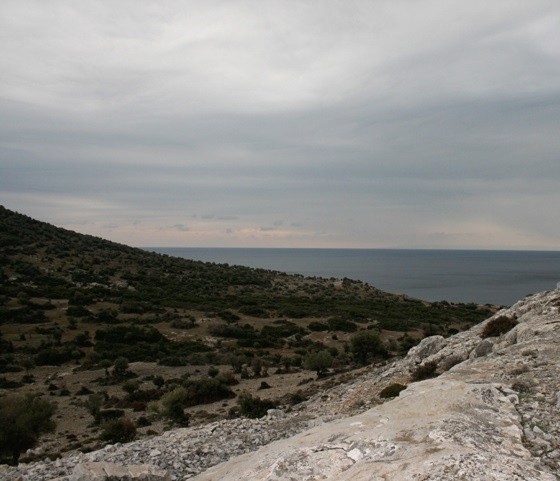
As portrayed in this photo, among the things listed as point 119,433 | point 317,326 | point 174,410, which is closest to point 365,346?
point 174,410

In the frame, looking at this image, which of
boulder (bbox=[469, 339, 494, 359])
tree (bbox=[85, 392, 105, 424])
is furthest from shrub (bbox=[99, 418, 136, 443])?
boulder (bbox=[469, 339, 494, 359])

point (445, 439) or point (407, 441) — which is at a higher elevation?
point (445, 439)

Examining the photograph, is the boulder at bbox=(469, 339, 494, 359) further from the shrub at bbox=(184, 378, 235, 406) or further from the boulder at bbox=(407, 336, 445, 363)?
the shrub at bbox=(184, 378, 235, 406)

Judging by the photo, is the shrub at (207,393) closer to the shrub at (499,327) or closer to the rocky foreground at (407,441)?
the rocky foreground at (407,441)

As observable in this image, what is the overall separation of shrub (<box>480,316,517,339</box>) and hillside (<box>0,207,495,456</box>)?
362 inches

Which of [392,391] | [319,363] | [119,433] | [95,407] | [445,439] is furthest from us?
[319,363]

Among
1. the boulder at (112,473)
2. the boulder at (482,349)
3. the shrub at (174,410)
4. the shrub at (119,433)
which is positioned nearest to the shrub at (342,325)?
the shrub at (174,410)

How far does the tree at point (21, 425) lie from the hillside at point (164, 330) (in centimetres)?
140

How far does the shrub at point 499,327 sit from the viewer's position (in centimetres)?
2305

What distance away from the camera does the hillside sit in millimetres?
30500

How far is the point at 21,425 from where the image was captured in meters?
21.2

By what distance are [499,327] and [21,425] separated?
2416 centimetres

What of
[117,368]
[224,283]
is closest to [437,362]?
[117,368]

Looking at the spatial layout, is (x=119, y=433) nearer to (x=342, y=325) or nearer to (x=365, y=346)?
(x=365, y=346)
